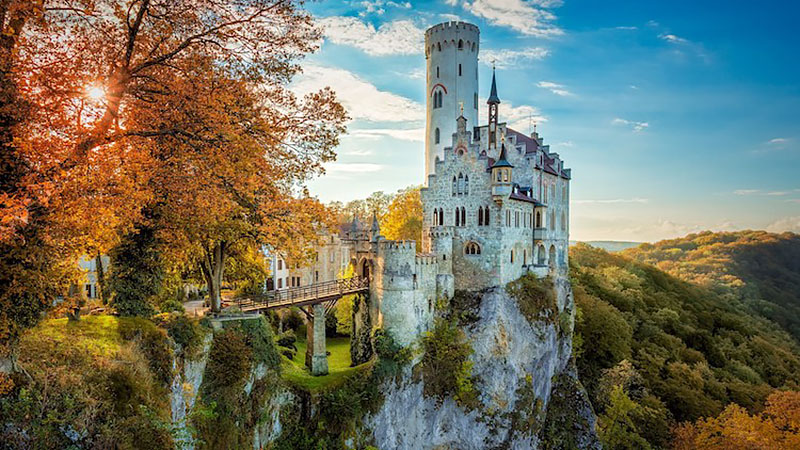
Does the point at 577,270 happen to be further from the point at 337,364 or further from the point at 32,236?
the point at 32,236

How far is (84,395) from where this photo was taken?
9.76 metres

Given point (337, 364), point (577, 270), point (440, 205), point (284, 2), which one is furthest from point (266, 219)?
point (577, 270)

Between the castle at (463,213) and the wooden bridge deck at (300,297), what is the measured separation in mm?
1217

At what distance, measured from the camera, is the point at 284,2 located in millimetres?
11984

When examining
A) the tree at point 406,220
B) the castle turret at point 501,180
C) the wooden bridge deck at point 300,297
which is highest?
the castle turret at point 501,180

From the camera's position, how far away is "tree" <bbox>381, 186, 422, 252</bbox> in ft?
143

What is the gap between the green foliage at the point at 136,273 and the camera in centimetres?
1493

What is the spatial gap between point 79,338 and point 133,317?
2925mm

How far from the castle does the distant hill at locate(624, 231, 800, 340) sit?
64.4 meters

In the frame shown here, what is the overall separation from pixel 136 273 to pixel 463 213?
75.2ft

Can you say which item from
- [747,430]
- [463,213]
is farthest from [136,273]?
[747,430]

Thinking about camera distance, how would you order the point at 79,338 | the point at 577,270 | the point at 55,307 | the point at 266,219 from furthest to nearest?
the point at 577,270, the point at 266,219, the point at 79,338, the point at 55,307

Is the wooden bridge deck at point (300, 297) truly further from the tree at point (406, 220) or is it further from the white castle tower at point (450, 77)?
the white castle tower at point (450, 77)

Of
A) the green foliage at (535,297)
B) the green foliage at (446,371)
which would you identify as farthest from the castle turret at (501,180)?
the green foliage at (446,371)
